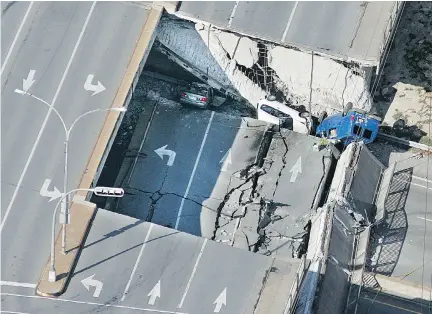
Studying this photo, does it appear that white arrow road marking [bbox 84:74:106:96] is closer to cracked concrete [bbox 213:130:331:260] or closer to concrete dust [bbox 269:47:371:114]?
cracked concrete [bbox 213:130:331:260]

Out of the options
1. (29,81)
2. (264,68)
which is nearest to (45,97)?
(29,81)

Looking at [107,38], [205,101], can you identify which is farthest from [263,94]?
[107,38]

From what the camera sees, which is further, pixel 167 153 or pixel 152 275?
pixel 167 153

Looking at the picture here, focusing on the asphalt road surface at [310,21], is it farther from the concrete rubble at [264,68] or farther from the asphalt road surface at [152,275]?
the asphalt road surface at [152,275]

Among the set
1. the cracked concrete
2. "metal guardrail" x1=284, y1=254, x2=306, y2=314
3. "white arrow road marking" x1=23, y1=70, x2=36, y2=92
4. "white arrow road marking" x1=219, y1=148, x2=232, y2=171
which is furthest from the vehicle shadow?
"white arrow road marking" x1=23, y1=70, x2=36, y2=92

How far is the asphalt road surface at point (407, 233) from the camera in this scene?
65312 mm

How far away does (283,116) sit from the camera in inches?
2744

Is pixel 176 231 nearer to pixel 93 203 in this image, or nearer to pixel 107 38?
pixel 93 203

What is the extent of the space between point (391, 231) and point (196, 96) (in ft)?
42.1

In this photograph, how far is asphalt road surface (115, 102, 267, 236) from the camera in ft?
216

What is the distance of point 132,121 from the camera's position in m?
69.1

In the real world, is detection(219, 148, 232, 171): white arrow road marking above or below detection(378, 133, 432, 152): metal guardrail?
below

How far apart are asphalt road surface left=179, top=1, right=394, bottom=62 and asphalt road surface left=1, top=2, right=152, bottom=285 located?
161 inches

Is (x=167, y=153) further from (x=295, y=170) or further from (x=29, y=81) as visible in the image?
(x=29, y=81)
